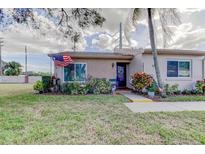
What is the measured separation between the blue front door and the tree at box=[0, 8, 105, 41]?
22.0 ft

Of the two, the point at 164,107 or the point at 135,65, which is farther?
the point at 135,65

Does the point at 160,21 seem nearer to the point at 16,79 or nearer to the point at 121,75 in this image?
the point at 121,75

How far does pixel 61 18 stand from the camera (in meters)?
11.2

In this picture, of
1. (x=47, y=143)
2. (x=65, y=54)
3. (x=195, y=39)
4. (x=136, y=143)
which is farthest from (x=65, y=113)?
(x=195, y=39)

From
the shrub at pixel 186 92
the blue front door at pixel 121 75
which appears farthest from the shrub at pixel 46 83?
the shrub at pixel 186 92

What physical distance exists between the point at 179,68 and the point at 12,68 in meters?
30.1

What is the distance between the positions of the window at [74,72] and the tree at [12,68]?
2473 cm

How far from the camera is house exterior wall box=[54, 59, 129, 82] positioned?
14.8m

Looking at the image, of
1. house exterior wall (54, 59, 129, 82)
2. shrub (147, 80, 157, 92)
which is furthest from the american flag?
shrub (147, 80, 157, 92)

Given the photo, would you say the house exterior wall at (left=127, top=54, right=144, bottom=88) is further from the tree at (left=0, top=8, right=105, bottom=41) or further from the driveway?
the driveway

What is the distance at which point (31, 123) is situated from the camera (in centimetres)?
637

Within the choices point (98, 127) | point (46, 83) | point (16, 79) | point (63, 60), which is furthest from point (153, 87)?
point (16, 79)

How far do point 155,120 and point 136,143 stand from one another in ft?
6.99
